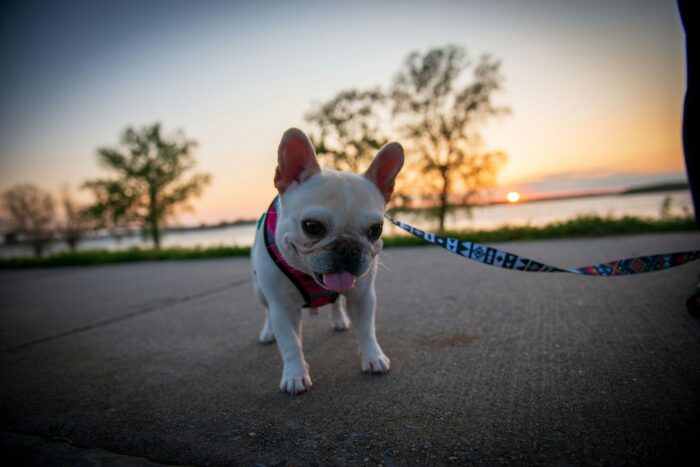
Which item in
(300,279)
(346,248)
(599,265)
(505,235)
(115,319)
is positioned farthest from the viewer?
(505,235)

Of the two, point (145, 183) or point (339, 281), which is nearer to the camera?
point (339, 281)

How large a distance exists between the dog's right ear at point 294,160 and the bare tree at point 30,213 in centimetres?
3498

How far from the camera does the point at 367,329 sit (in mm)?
2281

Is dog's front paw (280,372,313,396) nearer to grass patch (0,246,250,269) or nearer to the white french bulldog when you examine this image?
the white french bulldog

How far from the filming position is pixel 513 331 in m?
2.74

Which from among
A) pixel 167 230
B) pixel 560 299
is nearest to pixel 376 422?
pixel 560 299

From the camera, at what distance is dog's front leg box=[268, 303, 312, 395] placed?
2068 millimetres

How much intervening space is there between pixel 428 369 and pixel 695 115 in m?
2.19

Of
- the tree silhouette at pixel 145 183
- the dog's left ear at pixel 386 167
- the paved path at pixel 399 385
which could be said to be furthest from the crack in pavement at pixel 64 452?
the tree silhouette at pixel 145 183

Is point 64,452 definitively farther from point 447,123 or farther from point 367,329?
point 447,123

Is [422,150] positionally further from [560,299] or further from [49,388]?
[49,388]

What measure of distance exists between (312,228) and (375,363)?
0.98 metres

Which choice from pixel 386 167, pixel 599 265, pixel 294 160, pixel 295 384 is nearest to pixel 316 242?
pixel 294 160

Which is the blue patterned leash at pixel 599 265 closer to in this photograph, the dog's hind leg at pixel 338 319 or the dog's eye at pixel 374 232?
the dog's eye at pixel 374 232
